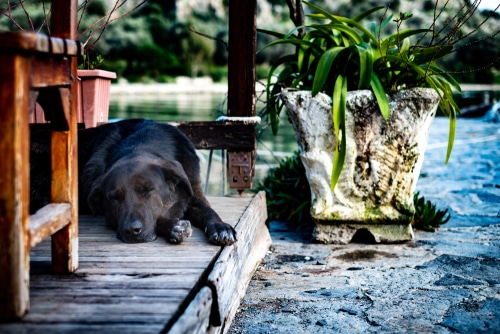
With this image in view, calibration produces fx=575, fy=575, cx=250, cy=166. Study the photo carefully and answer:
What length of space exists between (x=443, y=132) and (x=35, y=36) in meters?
10.5

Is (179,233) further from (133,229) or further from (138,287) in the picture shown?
(138,287)

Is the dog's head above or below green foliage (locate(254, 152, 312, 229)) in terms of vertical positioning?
above

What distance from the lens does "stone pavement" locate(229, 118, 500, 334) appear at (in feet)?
8.76

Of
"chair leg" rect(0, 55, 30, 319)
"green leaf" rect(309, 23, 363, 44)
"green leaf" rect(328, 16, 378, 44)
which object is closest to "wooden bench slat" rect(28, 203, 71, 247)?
"chair leg" rect(0, 55, 30, 319)

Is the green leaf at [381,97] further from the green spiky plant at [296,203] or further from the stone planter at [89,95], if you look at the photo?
the stone planter at [89,95]

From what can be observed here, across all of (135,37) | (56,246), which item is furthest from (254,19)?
(135,37)

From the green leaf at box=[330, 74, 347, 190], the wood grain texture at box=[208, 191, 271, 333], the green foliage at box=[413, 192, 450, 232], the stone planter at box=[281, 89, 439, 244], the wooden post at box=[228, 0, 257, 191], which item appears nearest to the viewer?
the wood grain texture at box=[208, 191, 271, 333]

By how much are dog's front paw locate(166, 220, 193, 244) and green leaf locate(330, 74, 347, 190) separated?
1.27 m

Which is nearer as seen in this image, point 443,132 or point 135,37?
point 443,132

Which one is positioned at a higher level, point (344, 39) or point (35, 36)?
point (344, 39)

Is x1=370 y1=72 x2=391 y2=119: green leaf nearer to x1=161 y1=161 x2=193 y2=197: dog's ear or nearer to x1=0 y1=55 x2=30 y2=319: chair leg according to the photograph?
x1=161 y1=161 x2=193 y2=197: dog's ear

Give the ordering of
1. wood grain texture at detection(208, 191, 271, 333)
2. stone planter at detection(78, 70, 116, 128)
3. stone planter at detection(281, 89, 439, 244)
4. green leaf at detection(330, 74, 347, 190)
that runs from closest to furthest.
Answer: wood grain texture at detection(208, 191, 271, 333), green leaf at detection(330, 74, 347, 190), stone planter at detection(281, 89, 439, 244), stone planter at detection(78, 70, 116, 128)

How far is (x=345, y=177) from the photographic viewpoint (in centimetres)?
402

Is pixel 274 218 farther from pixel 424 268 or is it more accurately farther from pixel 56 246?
pixel 56 246
